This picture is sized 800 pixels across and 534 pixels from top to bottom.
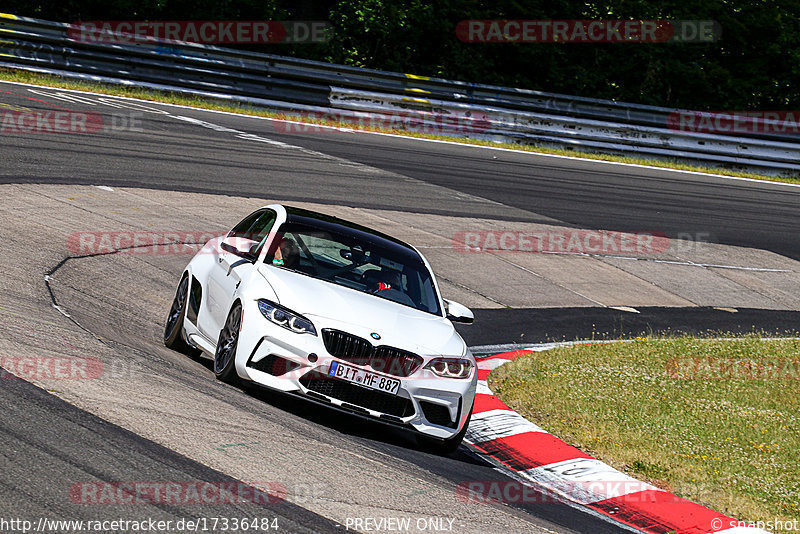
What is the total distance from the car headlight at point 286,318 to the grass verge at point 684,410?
250 cm

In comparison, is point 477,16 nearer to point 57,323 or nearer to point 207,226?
point 207,226

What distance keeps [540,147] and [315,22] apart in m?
7.53

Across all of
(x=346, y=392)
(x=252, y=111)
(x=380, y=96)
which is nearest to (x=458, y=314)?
(x=346, y=392)

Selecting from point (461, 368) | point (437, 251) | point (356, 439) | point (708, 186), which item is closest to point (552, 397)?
point (461, 368)

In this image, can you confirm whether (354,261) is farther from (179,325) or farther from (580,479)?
(580,479)

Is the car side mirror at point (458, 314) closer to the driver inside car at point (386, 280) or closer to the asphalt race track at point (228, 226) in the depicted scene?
the driver inside car at point (386, 280)

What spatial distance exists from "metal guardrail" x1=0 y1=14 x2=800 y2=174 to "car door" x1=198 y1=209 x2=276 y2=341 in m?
15.8

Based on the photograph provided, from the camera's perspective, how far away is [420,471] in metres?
6.59

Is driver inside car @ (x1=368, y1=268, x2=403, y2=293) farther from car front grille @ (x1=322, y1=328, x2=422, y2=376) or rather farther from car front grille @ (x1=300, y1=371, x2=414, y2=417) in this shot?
car front grille @ (x1=300, y1=371, x2=414, y2=417)

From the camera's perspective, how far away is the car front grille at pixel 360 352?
7051 mm

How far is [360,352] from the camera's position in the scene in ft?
23.2

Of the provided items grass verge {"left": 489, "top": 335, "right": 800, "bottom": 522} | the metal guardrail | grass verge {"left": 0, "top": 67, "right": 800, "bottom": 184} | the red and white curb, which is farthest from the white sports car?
the metal guardrail

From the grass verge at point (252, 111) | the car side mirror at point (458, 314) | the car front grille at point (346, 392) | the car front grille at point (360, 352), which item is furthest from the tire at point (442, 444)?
the grass verge at point (252, 111)

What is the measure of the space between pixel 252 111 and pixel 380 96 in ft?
10.1
